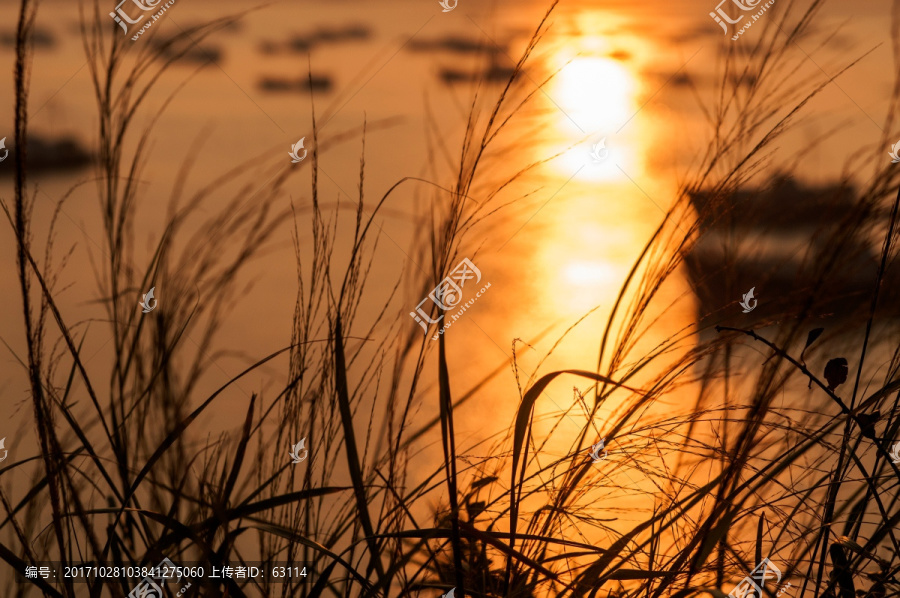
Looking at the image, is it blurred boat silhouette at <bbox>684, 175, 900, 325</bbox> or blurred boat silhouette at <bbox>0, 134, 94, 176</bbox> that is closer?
blurred boat silhouette at <bbox>684, 175, 900, 325</bbox>

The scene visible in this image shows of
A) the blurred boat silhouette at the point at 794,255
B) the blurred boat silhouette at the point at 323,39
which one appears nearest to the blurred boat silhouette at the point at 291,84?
the blurred boat silhouette at the point at 323,39

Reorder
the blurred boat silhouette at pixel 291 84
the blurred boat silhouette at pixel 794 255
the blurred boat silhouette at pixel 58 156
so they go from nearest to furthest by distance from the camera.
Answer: the blurred boat silhouette at pixel 794 255, the blurred boat silhouette at pixel 58 156, the blurred boat silhouette at pixel 291 84

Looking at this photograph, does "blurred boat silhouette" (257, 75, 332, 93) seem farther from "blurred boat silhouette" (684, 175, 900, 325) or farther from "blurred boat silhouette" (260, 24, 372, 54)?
"blurred boat silhouette" (684, 175, 900, 325)

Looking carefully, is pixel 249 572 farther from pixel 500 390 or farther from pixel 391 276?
pixel 391 276

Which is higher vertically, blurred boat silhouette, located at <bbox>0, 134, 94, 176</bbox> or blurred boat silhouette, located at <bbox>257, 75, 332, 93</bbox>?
blurred boat silhouette, located at <bbox>257, 75, 332, 93</bbox>

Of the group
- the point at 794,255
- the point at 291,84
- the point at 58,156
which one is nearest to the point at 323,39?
the point at 291,84

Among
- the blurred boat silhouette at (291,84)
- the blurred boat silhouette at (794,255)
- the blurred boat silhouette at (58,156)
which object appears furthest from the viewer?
the blurred boat silhouette at (291,84)

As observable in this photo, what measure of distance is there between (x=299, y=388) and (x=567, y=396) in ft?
2.18

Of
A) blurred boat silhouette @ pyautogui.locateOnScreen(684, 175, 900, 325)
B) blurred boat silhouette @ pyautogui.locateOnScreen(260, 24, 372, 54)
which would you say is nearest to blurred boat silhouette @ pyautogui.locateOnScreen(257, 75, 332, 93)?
blurred boat silhouette @ pyautogui.locateOnScreen(260, 24, 372, 54)

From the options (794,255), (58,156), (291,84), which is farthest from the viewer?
(291,84)

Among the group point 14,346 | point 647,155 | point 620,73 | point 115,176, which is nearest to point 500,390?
point 115,176

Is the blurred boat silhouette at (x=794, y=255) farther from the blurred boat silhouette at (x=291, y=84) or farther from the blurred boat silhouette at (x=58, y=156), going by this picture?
the blurred boat silhouette at (x=291, y=84)

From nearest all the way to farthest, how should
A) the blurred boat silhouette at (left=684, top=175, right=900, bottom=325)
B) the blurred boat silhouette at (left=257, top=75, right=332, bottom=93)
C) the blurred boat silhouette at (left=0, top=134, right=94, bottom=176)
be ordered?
1. the blurred boat silhouette at (left=684, top=175, right=900, bottom=325)
2. the blurred boat silhouette at (left=0, top=134, right=94, bottom=176)
3. the blurred boat silhouette at (left=257, top=75, right=332, bottom=93)

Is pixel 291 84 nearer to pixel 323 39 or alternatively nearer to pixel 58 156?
pixel 323 39
